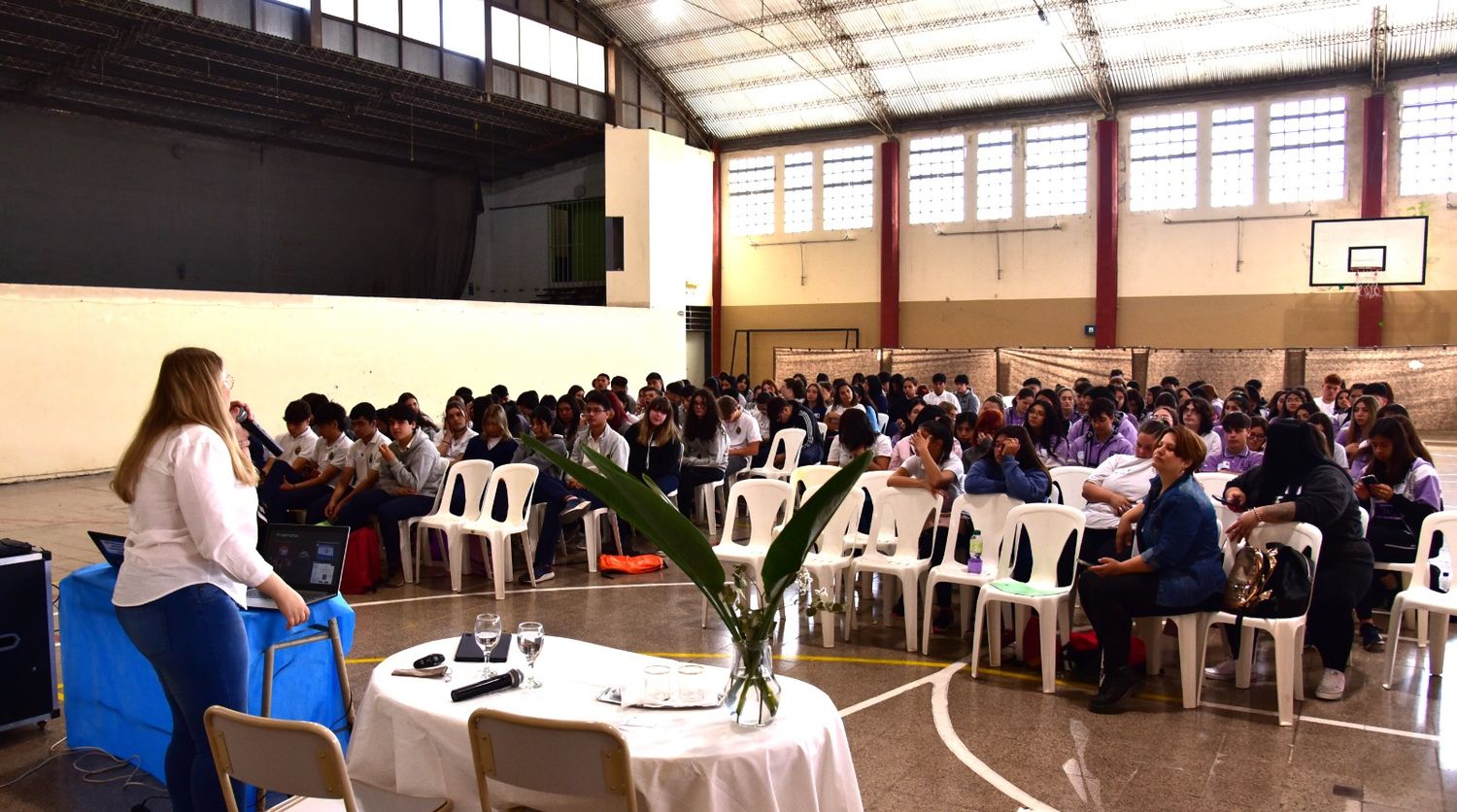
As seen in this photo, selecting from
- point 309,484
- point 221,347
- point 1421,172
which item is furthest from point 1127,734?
point 1421,172

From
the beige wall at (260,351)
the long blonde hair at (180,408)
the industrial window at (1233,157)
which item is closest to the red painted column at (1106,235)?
the industrial window at (1233,157)

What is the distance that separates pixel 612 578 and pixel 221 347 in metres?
8.27

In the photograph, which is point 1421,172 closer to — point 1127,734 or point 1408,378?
point 1408,378

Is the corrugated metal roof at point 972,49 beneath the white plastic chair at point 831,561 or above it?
above

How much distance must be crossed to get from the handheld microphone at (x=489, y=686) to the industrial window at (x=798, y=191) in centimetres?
1872

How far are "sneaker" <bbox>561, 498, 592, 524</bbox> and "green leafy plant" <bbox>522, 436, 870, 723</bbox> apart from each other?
4.59 meters

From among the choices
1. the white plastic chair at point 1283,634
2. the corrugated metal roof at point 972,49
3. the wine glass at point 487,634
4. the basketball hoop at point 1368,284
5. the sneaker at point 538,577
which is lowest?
the sneaker at point 538,577

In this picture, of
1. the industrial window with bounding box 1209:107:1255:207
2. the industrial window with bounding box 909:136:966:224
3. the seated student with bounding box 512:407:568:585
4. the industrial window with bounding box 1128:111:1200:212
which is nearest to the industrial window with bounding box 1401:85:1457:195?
the industrial window with bounding box 1209:107:1255:207

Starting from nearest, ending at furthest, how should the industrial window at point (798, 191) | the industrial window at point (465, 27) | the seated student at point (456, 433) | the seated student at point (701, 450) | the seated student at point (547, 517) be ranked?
the seated student at point (547, 517) → the seated student at point (456, 433) → the seated student at point (701, 450) → the industrial window at point (465, 27) → the industrial window at point (798, 191)

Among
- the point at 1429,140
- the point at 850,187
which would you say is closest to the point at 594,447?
the point at 850,187

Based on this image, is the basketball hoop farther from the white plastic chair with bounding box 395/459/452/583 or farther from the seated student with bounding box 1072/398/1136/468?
the white plastic chair with bounding box 395/459/452/583

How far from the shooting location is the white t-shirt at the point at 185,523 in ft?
8.66

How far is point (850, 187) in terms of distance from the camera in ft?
67.4

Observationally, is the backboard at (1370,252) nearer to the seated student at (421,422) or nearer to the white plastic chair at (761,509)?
the white plastic chair at (761,509)
